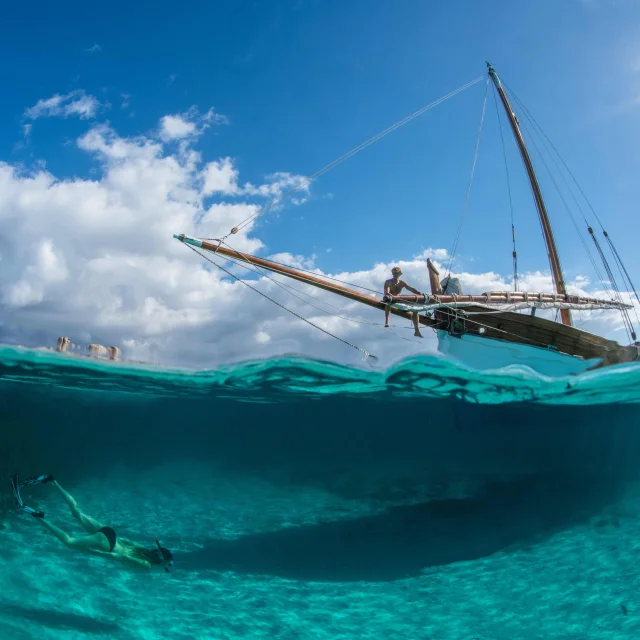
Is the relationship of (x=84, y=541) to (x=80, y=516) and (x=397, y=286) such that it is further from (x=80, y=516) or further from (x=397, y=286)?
(x=397, y=286)

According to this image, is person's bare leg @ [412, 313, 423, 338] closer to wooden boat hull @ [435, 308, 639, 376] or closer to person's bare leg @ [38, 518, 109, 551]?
wooden boat hull @ [435, 308, 639, 376]

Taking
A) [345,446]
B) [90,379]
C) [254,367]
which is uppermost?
[254,367]

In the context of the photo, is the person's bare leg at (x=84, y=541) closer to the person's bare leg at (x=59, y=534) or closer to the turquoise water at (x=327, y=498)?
the person's bare leg at (x=59, y=534)

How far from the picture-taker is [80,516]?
13000 millimetres

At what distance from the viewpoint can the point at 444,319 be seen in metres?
14.8

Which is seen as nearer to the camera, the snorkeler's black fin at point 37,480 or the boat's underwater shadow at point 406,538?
the boat's underwater shadow at point 406,538

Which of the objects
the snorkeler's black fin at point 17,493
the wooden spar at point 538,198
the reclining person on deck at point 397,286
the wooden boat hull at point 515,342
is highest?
the wooden spar at point 538,198

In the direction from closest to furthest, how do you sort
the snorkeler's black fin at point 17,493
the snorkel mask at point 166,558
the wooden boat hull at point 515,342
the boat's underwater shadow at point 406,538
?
the snorkel mask at point 166,558 < the boat's underwater shadow at point 406,538 < the snorkeler's black fin at point 17,493 < the wooden boat hull at point 515,342

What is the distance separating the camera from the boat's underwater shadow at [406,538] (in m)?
11.5

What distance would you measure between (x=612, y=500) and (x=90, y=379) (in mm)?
17886

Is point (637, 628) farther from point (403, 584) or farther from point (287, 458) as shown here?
point (287, 458)

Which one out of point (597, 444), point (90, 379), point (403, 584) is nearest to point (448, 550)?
point (403, 584)

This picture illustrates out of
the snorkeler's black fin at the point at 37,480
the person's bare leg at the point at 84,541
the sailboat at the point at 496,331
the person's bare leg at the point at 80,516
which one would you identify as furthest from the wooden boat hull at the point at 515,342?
the snorkeler's black fin at the point at 37,480

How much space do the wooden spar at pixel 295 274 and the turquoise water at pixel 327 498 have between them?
2.33m
